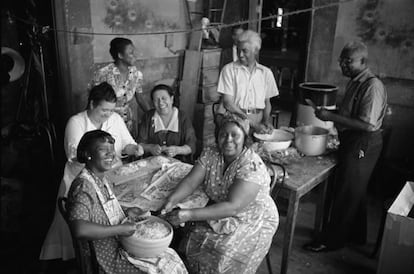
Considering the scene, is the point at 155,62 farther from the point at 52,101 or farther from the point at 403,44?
the point at 403,44

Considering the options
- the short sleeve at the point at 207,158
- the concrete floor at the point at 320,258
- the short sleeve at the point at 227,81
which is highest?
the short sleeve at the point at 227,81

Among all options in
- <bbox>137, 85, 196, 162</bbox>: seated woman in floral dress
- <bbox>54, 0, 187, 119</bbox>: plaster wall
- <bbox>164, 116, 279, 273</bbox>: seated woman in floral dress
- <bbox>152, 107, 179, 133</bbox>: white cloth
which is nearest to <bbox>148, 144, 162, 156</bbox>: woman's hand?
<bbox>137, 85, 196, 162</bbox>: seated woman in floral dress

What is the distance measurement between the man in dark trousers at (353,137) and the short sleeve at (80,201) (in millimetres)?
1917

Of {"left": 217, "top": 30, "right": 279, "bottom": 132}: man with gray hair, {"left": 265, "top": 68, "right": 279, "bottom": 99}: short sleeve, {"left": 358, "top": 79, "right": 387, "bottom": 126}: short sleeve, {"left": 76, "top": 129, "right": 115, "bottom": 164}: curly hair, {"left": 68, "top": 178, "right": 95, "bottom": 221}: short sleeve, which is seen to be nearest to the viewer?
{"left": 68, "top": 178, "right": 95, "bottom": 221}: short sleeve

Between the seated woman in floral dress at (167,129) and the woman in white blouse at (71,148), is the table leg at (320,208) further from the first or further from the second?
the woman in white blouse at (71,148)

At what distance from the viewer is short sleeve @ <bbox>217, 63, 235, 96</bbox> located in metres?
3.85

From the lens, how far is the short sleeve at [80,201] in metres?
1.87

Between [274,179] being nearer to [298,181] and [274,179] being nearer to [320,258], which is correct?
[298,181]

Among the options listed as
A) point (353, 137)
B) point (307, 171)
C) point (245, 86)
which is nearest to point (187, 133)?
point (245, 86)

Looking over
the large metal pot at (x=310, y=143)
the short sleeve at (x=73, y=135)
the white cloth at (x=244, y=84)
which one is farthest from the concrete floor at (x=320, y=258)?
the short sleeve at (x=73, y=135)

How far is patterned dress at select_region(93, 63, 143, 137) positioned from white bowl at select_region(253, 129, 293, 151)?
1.37 metres

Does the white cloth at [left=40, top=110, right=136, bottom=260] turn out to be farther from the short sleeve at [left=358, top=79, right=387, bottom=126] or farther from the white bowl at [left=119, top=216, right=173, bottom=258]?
the short sleeve at [left=358, top=79, right=387, bottom=126]

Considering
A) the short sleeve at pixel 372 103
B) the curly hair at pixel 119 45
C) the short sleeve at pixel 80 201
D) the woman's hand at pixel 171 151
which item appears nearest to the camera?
the short sleeve at pixel 80 201

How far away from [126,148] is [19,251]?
4.24 feet
